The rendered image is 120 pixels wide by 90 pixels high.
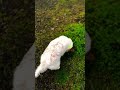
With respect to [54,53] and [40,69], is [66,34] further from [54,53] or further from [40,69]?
[40,69]

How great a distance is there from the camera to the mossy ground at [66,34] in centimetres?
466

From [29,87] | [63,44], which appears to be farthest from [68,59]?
[29,87]

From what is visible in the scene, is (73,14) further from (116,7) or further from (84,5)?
(116,7)

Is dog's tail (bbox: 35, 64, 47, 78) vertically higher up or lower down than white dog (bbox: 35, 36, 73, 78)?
lower down

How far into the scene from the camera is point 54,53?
183 inches

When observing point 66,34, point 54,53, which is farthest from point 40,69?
point 66,34

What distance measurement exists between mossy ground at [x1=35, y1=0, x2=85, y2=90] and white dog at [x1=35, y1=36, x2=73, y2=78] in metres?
0.05

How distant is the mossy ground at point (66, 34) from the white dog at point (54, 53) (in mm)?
54

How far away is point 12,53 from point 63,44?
0.53 meters

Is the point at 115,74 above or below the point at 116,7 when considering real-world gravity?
below

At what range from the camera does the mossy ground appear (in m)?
4.66

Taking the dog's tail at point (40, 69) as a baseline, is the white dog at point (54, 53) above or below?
above

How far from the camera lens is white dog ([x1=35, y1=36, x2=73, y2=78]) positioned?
461 centimetres

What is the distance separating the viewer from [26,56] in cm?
480
